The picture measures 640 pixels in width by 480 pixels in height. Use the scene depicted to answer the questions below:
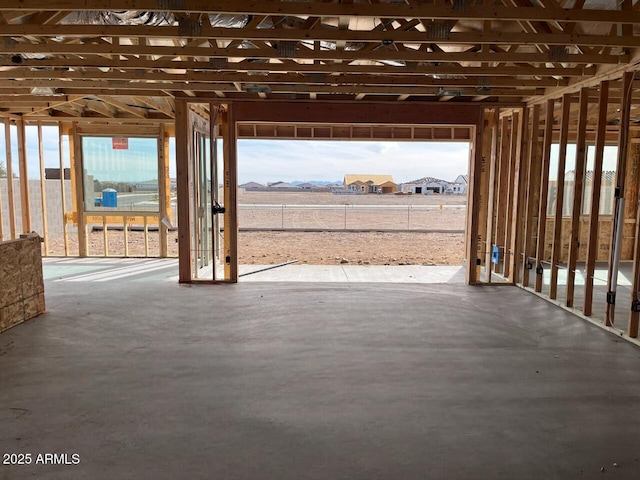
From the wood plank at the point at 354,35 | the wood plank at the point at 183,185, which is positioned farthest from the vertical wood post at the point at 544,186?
the wood plank at the point at 183,185

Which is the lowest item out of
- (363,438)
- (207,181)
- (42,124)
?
(363,438)

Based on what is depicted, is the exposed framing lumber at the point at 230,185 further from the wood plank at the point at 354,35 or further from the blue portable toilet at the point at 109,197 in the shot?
the blue portable toilet at the point at 109,197

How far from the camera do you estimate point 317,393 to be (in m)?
3.27

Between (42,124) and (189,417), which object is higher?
(42,124)

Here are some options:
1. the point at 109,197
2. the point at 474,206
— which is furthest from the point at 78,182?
the point at 474,206

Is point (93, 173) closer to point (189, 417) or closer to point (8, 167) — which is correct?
point (8, 167)

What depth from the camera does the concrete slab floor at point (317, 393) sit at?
2.47 meters

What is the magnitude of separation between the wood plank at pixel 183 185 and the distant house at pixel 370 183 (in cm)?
3368

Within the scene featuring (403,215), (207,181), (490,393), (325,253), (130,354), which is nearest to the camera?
(490,393)

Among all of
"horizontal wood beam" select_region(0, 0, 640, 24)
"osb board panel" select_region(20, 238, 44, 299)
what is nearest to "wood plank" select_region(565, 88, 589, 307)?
"horizontal wood beam" select_region(0, 0, 640, 24)

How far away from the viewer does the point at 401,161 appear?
4941 centimetres

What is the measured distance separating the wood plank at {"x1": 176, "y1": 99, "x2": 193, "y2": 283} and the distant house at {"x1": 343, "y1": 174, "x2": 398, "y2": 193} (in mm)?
33680

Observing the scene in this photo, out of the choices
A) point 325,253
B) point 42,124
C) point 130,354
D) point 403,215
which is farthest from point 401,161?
point 130,354

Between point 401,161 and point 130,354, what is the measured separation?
47.6 metres
